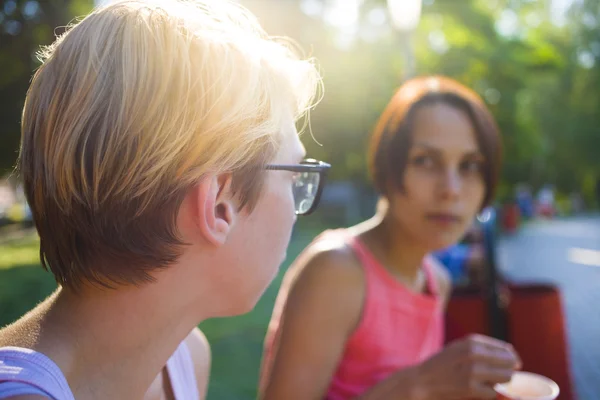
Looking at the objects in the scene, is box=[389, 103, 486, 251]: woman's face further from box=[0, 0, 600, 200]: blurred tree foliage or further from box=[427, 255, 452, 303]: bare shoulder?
box=[0, 0, 600, 200]: blurred tree foliage

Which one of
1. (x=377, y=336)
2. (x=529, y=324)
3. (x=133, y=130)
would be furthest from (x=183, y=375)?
(x=529, y=324)

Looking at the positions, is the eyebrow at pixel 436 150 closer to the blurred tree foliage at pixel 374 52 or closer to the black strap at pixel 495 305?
the black strap at pixel 495 305

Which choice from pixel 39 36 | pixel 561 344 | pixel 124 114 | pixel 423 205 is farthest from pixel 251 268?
pixel 39 36

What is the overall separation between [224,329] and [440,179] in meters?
5.21

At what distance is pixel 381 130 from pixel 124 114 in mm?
1603

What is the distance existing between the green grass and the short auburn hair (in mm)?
2573

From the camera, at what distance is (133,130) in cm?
104

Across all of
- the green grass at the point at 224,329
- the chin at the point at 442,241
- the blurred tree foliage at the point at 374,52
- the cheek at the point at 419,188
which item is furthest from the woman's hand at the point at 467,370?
the blurred tree foliage at the point at 374,52

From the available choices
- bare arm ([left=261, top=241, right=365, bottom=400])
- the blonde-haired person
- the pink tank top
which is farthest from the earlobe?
the pink tank top

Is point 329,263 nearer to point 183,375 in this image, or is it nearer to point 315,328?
point 315,328

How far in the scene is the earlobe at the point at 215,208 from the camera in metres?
1.12

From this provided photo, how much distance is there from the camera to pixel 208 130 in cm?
110

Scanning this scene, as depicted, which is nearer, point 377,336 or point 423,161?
point 377,336

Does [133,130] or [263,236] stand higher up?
[133,130]
